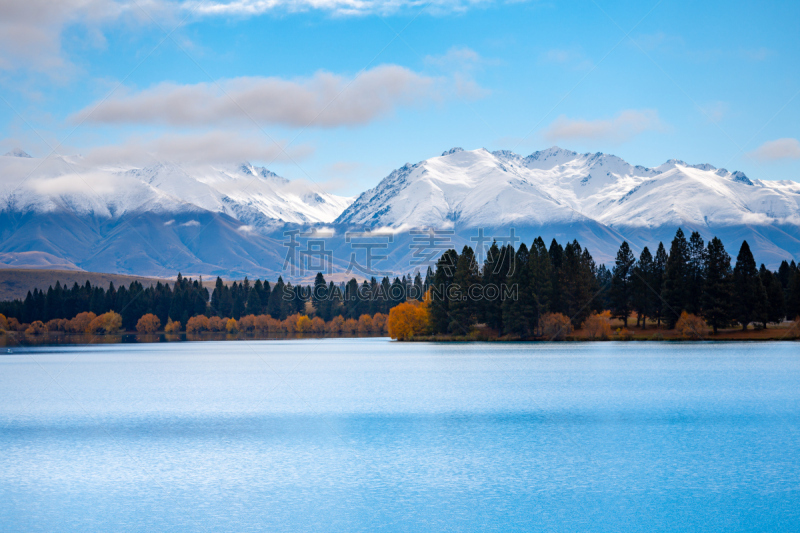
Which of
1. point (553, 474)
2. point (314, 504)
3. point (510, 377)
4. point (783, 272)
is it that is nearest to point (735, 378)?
point (510, 377)

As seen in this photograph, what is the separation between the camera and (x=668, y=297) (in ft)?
408

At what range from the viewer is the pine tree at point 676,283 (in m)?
124

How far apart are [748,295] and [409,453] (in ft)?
337

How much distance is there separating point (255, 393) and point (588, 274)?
3473 inches

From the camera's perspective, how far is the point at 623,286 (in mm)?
134625

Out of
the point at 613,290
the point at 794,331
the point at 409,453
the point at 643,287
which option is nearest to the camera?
the point at 409,453

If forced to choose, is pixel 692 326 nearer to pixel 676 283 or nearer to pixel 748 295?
pixel 676 283

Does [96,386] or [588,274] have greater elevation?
[588,274]

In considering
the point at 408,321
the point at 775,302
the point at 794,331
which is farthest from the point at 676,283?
the point at 408,321

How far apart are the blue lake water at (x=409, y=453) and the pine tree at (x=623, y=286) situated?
214 ft

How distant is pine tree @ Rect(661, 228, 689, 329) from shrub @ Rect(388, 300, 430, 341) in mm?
46282

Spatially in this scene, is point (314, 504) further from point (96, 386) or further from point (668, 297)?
point (668, 297)

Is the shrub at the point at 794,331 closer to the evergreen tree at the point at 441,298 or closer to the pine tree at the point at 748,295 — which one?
the pine tree at the point at 748,295

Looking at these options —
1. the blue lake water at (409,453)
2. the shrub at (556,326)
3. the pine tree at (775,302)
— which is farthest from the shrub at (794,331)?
the blue lake water at (409,453)
